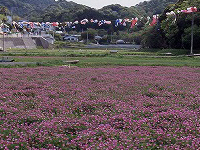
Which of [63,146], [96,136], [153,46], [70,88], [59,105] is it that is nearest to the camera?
[63,146]

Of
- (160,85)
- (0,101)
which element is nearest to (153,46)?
(160,85)

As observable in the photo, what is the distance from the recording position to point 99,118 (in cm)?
813

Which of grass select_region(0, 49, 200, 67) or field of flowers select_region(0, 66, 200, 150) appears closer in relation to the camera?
field of flowers select_region(0, 66, 200, 150)

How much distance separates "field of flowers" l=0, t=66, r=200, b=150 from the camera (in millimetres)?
6414

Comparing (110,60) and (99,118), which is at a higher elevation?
(110,60)

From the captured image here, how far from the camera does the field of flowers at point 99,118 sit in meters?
6.41

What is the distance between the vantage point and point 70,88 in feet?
41.9

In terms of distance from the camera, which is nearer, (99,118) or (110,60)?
(99,118)

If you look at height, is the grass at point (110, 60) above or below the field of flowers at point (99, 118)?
above

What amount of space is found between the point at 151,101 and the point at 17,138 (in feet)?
17.9

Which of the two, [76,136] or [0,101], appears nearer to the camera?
[76,136]

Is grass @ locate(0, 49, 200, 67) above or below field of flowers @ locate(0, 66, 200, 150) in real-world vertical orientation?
above

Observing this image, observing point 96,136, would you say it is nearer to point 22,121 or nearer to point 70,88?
point 22,121

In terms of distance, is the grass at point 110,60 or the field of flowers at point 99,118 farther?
the grass at point 110,60
